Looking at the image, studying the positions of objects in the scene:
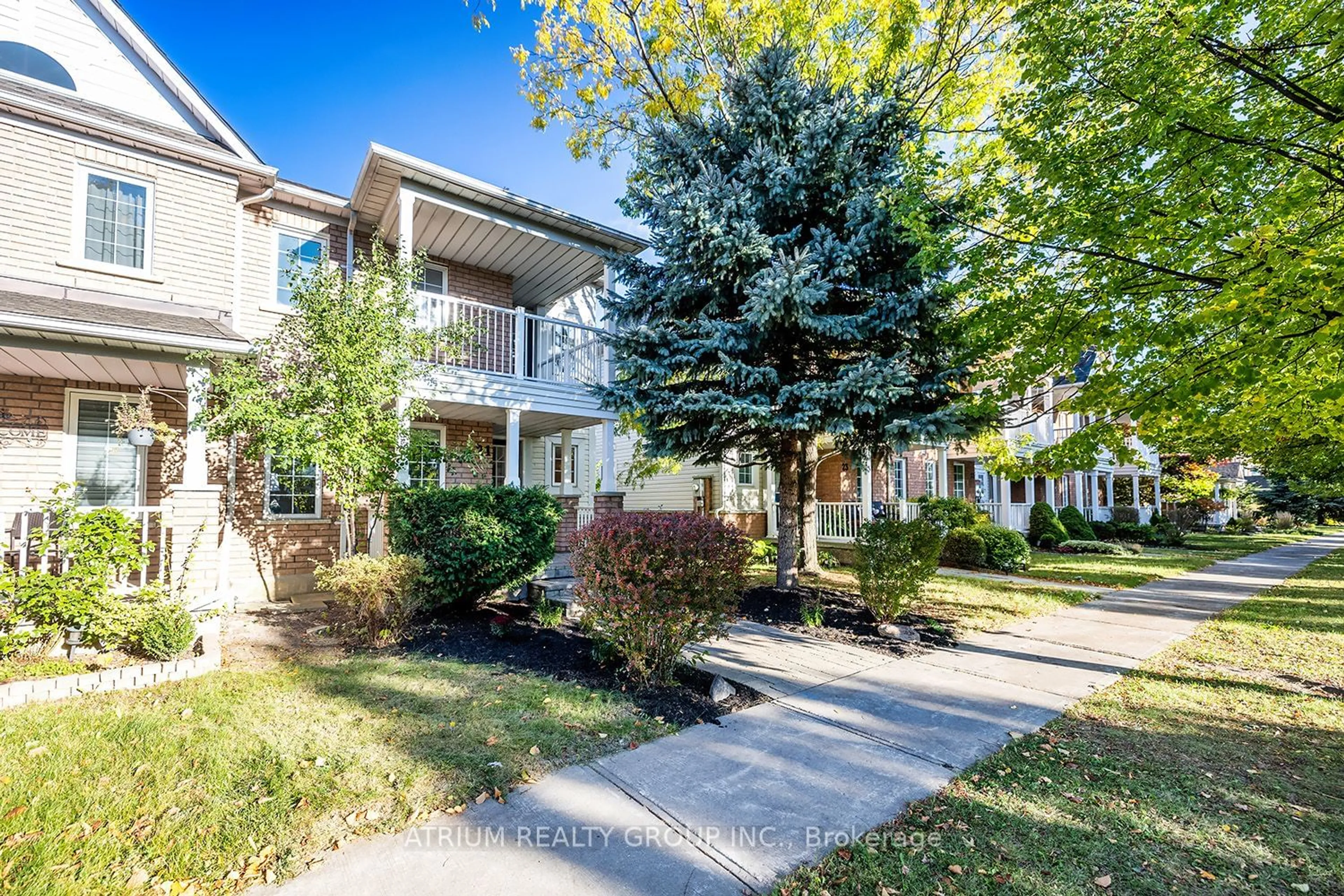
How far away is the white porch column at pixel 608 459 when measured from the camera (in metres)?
10.7

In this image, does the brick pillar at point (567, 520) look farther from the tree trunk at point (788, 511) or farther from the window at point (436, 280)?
the window at point (436, 280)

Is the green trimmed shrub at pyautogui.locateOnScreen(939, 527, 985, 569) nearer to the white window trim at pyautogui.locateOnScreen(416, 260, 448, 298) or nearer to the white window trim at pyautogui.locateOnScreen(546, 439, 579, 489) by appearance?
the white window trim at pyautogui.locateOnScreen(546, 439, 579, 489)

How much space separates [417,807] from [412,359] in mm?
6582

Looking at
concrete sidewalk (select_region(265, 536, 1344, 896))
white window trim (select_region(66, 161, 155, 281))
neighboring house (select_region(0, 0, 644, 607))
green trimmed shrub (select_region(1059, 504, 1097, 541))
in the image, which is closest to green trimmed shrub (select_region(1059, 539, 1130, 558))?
green trimmed shrub (select_region(1059, 504, 1097, 541))

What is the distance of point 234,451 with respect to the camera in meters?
8.81

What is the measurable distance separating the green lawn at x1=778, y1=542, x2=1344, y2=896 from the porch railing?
7032mm

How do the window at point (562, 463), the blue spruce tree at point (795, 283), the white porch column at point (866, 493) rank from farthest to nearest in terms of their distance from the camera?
the window at point (562, 463) → the white porch column at point (866, 493) → the blue spruce tree at point (795, 283)

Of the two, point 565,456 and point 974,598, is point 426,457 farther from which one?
point 974,598

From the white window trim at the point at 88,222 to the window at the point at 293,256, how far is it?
1.61 meters

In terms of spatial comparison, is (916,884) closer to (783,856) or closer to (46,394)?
(783,856)

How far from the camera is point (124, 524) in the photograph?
5.82m

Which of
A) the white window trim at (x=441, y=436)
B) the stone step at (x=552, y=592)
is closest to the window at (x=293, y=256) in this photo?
the white window trim at (x=441, y=436)

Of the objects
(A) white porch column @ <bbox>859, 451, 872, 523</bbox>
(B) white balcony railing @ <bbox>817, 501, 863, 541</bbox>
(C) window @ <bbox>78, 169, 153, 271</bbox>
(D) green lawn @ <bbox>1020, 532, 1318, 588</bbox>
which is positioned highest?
(C) window @ <bbox>78, 169, 153, 271</bbox>

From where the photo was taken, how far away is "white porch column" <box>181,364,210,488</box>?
278 inches
